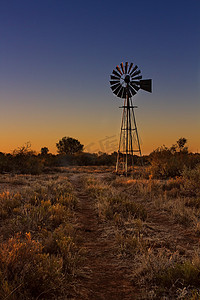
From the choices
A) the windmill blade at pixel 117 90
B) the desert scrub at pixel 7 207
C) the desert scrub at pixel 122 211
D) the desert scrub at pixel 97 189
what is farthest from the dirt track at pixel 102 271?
the windmill blade at pixel 117 90

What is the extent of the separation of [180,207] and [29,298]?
6.83 m

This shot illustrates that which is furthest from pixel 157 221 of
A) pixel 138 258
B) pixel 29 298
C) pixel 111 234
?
pixel 29 298

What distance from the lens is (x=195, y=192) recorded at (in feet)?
36.2

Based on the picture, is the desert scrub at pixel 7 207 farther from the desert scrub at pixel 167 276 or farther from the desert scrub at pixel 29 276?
the desert scrub at pixel 167 276

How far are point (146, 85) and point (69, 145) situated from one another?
214 feet

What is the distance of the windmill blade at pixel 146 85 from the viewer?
23828mm

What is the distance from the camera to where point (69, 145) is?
87.0m

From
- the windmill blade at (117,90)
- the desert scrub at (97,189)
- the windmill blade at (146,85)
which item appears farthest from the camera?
the windmill blade at (117,90)

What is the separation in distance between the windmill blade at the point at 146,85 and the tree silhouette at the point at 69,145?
63939 mm

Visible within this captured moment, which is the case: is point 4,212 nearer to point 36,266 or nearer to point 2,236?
point 2,236

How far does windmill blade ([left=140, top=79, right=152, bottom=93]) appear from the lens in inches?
938

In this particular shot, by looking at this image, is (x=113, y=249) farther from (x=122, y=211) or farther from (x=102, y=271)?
(x=122, y=211)

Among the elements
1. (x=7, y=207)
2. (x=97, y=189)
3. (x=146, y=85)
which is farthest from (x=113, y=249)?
(x=146, y=85)

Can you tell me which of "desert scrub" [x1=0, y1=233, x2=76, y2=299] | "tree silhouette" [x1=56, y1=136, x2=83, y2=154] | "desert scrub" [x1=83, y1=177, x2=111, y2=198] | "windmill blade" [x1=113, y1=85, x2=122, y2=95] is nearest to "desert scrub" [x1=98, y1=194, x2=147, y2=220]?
"desert scrub" [x1=83, y1=177, x2=111, y2=198]
